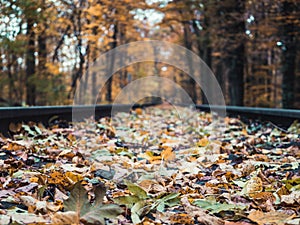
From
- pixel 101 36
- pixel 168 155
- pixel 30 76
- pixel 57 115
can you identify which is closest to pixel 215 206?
pixel 168 155

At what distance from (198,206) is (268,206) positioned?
29 cm

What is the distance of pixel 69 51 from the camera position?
659 inches

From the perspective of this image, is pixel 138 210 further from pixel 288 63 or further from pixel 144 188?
pixel 288 63

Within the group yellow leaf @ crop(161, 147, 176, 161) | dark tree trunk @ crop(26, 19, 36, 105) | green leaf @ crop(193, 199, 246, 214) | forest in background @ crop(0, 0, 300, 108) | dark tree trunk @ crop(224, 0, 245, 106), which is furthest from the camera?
dark tree trunk @ crop(224, 0, 245, 106)

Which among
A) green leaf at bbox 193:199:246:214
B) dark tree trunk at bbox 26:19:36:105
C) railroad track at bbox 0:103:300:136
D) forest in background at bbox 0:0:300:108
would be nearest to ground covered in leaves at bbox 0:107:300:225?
green leaf at bbox 193:199:246:214

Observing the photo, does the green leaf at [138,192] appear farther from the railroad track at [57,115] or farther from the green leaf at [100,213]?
the railroad track at [57,115]

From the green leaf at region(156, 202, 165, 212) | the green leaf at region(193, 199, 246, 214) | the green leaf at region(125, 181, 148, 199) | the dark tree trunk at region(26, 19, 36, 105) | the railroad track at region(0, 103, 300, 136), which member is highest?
the dark tree trunk at region(26, 19, 36, 105)

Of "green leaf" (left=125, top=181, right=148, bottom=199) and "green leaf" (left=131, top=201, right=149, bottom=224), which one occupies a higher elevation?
"green leaf" (left=125, top=181, right=148, bottom=199)

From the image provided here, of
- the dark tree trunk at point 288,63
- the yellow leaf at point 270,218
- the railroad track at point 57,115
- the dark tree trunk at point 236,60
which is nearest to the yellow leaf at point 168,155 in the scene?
the yellow leaf at point 270,218

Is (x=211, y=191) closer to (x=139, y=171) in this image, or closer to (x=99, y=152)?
(x=139, y=171)

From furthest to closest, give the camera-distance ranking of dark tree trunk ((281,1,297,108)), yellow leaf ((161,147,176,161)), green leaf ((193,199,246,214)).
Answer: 1. dark tree trunk ((281,1,297,108))
2. yellow leaf ((161,147,176,161))
3. green leaf ((193,199,246,214))

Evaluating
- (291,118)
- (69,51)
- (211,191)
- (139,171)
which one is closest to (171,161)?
(139,171)

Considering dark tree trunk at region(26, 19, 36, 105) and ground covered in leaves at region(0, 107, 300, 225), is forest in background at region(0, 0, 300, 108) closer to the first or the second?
dark tree trunk at region(26, 19, 36, 105)

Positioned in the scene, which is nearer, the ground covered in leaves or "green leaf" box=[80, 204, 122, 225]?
"green leaf" box=[80, 204, 122, 225]
